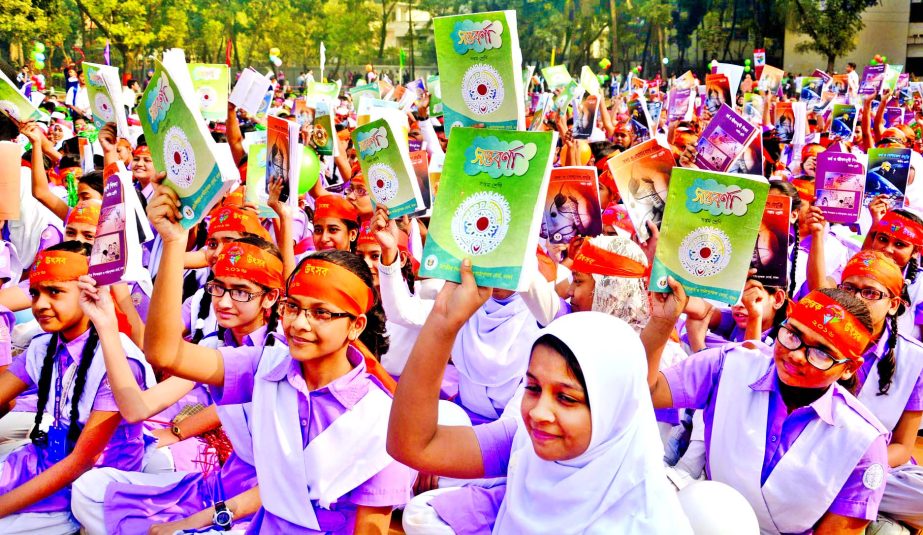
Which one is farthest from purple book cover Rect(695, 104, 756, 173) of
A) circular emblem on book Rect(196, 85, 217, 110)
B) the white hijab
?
circular emblem on book Rect(196, 85, 217, 110)

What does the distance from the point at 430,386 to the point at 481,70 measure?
6.16ft

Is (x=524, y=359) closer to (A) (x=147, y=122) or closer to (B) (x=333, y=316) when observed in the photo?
(B) (x=333, y=316)

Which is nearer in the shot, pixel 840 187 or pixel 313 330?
pixel 313 330

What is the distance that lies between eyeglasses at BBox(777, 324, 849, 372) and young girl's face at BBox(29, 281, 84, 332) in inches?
103

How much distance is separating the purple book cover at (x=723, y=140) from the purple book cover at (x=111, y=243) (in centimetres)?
322

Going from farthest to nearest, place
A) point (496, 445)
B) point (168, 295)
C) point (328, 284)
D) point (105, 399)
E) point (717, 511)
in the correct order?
point (105, 399) → point (328, 284) → point (717, 511) → point (168, 295) → point (496, 445)

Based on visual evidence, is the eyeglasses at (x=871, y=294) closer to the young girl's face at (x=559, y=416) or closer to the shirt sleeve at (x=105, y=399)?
the young girl's face at (x=559, y=416)

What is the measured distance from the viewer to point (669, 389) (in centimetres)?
313

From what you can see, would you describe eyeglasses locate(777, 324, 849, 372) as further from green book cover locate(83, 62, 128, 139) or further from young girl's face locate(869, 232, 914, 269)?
green book cover locate(83, 62, 128, 139)

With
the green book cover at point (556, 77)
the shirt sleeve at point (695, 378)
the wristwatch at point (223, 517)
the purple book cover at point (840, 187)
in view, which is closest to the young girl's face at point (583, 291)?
the shirt sleeve at point (695, 378)

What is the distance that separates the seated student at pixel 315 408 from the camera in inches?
109

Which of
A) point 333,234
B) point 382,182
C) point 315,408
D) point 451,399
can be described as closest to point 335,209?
point 333,234

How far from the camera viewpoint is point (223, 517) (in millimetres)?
3121

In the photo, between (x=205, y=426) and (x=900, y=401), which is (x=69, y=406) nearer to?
(x=205, y=426)
